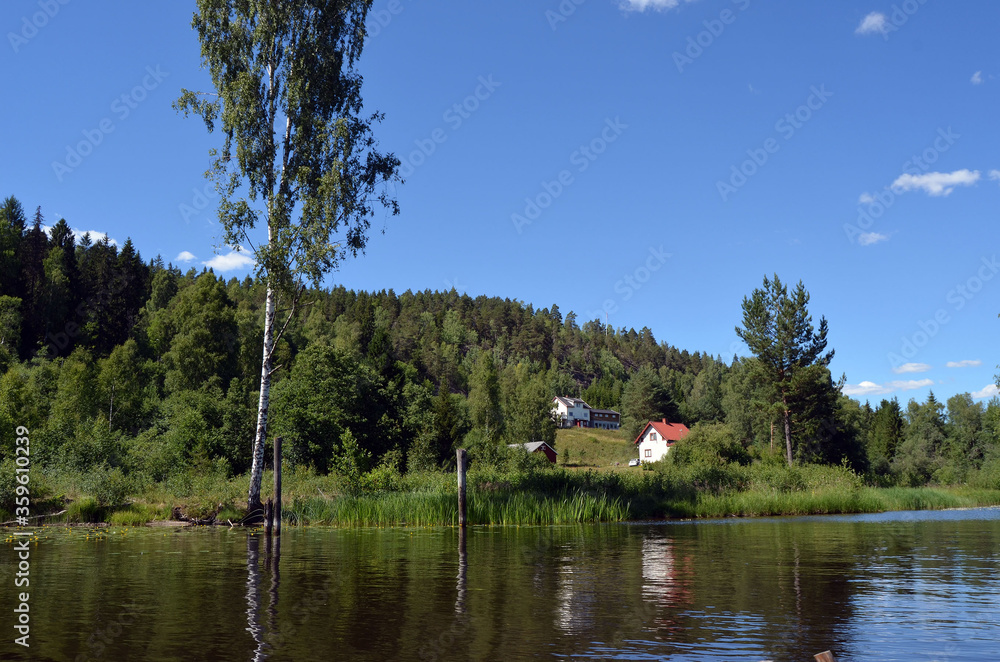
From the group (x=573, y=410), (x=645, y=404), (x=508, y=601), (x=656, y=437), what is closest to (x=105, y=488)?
(x=508, y=601)

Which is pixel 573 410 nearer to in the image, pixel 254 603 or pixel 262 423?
pixel 262 423

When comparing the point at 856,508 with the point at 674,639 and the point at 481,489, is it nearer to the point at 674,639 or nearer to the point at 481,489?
the point at 481,489

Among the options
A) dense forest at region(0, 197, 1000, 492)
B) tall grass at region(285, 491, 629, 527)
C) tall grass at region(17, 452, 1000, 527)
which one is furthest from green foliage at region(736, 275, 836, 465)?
tall grass at region(285, 491, 629, 527)

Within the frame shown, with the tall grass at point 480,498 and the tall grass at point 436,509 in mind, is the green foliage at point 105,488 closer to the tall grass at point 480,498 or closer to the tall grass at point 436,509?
the tall grass at point 480,498

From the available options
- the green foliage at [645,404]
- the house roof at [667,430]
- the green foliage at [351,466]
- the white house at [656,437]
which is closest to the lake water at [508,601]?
the green foliage at [351,466]

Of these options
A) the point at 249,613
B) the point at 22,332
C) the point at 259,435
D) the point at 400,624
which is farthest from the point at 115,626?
the point at 22,332

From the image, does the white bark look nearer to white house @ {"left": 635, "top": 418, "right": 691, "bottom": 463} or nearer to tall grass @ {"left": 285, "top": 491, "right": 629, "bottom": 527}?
tall grass @ {"left": 285, "top": 491, "right": 629, "bottom": 527}

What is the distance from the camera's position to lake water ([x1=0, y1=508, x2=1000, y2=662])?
8.41m

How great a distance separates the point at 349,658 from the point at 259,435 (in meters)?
23.4

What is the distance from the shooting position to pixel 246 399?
46.5m

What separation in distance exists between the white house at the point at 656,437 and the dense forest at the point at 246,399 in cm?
917

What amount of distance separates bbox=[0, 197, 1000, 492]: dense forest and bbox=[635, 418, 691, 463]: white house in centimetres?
917

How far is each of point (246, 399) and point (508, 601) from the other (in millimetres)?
38646

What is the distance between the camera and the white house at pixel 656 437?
114312 millimetres
